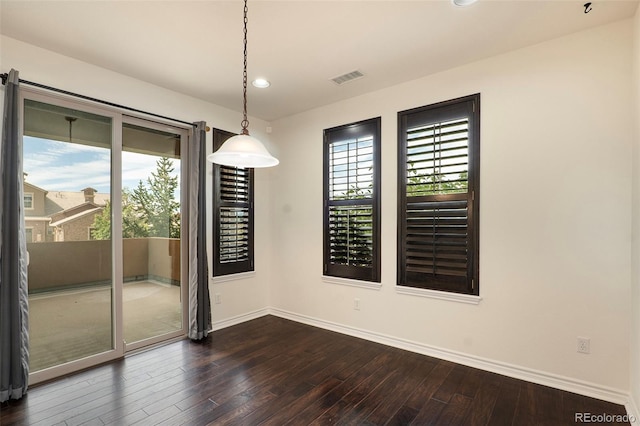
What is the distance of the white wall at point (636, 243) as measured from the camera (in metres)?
2.21

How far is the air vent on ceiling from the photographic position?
3285 mm

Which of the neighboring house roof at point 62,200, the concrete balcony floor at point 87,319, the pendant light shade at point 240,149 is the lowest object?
the concrete balcony floor at point 87,319

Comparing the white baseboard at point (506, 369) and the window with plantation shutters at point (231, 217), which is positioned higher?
the window with plantation shutters at point (231, 217)

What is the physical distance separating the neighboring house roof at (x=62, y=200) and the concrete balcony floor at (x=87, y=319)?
30.7 inches

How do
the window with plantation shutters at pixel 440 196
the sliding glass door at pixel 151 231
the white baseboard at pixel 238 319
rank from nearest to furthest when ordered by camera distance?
the window with plantation shutters at pixel 440 196
the sliding glass door at pixel 151 231
the white baseboard at pixel 238 319

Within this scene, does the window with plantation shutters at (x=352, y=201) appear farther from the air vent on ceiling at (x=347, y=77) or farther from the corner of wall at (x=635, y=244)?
the corner of wall at (x=635, y=244)

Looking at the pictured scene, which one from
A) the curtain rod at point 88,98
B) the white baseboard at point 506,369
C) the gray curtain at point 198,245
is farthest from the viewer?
the gray curtain at point 198,245

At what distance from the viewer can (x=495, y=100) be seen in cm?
298

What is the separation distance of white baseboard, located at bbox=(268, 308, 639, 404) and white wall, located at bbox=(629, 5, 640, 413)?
149mm

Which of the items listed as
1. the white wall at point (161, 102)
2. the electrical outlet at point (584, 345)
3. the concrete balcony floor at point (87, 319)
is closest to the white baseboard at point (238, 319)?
the white wall at point (161, 102)

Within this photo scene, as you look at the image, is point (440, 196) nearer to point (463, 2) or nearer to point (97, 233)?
point (463, 2)

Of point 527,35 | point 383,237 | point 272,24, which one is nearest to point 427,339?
point 383,237

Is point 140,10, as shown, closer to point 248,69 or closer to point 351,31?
point 248,69

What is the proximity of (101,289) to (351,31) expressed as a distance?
11.2 ft
